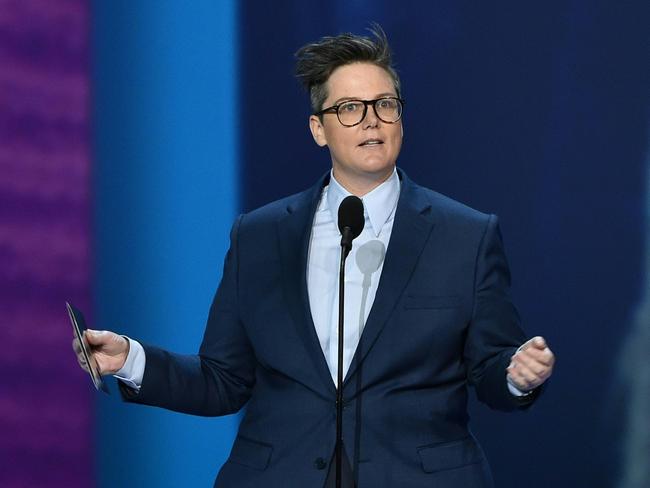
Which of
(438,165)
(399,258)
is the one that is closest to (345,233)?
(399,258)

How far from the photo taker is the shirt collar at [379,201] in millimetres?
2494

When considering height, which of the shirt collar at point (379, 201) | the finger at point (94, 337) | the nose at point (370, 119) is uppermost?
the nose at point (370, 119)

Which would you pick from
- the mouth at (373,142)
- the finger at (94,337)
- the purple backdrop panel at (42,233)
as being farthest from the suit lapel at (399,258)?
the purple backdrop panel at (42,233)

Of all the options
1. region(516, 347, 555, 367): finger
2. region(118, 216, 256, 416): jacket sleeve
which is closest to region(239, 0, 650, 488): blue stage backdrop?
region(118, 216, 256, 416): jacket sleeve

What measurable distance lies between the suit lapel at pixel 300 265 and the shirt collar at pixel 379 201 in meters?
0.07

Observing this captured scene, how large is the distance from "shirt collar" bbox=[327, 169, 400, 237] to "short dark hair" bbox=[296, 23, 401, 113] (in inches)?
7.7

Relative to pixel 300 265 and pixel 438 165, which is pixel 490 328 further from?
pixel 438 165

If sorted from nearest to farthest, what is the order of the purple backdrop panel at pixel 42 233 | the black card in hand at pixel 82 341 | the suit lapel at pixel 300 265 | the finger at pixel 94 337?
1. the black card in hand at pixel 82 341
2. the finger at pixel 94 337
3. the suit lapel at pixel 300 265
4. the purple backdrop panel at pixel 42 233

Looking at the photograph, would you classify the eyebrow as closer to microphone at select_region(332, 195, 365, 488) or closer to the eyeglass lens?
the eyeglass lens

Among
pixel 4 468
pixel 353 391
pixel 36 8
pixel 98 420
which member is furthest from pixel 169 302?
pixel 353 391

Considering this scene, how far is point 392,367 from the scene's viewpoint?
2.32 m

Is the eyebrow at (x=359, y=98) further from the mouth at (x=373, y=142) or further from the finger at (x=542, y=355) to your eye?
the finger at (x=542, y=355)

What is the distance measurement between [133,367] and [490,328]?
0.72 m

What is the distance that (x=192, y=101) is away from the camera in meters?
3.45
